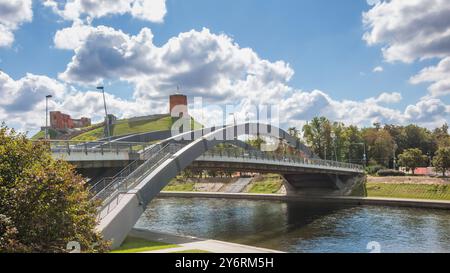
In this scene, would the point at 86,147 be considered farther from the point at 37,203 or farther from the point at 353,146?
the point at 353,146

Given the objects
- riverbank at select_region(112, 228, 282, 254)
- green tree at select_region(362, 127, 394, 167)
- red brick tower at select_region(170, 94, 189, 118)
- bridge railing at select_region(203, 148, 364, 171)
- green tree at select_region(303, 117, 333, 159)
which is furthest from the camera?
red brick tower at select_region(170, 94, 189, 118)

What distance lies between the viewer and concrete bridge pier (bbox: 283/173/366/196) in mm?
61219

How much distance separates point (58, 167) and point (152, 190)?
437 inches

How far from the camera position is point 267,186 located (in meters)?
71.1

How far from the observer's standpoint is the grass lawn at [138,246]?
19328mm

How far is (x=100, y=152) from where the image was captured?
86.1ft

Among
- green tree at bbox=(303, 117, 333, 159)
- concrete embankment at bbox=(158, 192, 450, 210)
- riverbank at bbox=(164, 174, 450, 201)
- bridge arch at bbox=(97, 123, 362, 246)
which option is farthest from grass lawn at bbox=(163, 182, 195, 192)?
bridge arch at bbox=(97, 123, 362, 246)

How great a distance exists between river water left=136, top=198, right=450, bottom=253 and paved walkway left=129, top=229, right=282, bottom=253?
21.2ft

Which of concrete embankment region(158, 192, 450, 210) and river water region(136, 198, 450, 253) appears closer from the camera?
river water region(136, 198, 450, 253)

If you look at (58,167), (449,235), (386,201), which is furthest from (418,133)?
(58,167)

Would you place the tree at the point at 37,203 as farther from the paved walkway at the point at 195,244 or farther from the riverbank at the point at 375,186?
the riverbank at the point at 375,186

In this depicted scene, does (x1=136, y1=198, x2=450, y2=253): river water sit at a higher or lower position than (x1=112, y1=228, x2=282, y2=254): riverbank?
lower

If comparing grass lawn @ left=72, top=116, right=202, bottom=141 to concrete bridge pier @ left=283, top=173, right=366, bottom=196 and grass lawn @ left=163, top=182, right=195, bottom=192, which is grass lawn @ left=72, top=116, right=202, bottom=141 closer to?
grass lawn @ left=163, top=182, right=195, bottom=192
